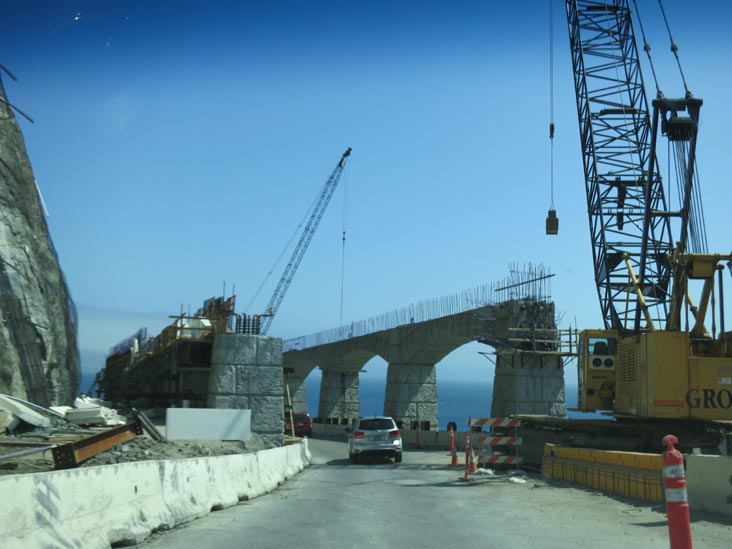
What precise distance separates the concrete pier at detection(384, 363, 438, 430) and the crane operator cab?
26.0 metres

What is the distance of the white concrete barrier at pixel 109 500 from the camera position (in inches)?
272

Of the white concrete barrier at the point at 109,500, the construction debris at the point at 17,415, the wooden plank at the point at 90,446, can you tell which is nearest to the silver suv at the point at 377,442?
the construction debris at the point at 17,415

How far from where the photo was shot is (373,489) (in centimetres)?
1622

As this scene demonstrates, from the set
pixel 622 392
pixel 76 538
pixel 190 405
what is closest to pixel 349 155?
pixel 190 405

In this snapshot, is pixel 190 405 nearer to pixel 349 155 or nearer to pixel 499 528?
pixel 499 528

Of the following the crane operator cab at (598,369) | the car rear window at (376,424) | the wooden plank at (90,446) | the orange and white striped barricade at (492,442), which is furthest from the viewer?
the car rear window at (376,424)

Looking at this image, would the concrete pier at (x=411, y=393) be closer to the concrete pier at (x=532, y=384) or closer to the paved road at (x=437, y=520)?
the concrete pier at (x=532, y=384)

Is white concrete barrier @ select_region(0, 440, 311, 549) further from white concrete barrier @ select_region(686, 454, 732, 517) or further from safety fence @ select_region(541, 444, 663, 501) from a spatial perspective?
white concrete barrier @ select_region(686, 454, 732, 517)

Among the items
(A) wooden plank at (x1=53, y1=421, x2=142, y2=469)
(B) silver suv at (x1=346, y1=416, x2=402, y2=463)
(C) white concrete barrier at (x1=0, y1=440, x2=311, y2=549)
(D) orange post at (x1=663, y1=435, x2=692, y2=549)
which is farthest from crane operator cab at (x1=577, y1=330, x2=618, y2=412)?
(D) orange post at (x1=663, y1=435, x2=692, y2=549)

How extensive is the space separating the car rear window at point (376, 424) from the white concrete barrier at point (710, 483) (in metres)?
16.9

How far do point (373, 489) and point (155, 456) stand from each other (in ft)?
15.7

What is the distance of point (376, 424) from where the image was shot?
27547 mm

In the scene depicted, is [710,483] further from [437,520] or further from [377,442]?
[377,442]

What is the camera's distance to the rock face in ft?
73.4
